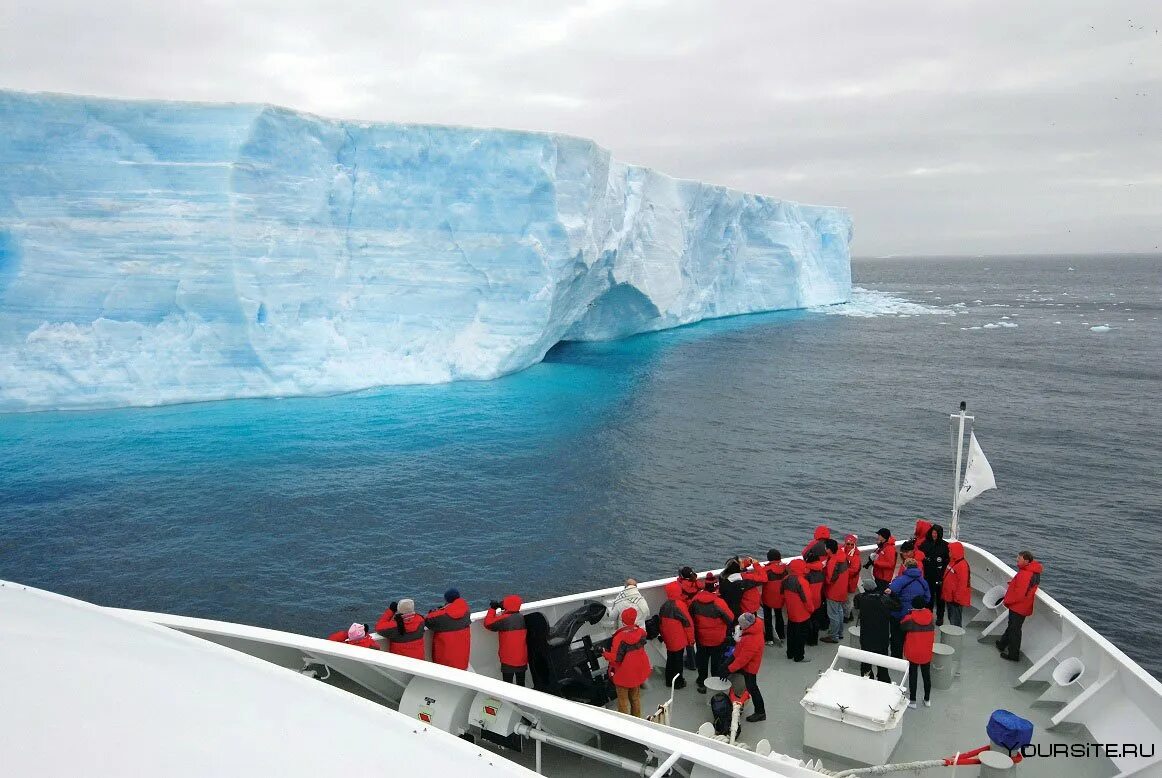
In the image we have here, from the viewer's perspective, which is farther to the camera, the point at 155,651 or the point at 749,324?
the point at 749,324

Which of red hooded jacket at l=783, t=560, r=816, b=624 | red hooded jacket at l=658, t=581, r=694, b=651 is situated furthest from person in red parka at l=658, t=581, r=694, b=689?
red hooded jacket at l=783, t=560, r=816, b=624

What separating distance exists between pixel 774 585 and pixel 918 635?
1.35m

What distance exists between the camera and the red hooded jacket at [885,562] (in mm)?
7562

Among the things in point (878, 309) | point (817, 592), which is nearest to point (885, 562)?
point (817, 592)

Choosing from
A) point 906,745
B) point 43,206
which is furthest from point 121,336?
point 906,745

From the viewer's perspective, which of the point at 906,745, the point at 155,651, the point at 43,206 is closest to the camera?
the point at 155,651

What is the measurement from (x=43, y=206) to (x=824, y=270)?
43.7m

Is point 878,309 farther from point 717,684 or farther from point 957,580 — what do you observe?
point 717,684

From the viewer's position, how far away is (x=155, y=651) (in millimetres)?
4113

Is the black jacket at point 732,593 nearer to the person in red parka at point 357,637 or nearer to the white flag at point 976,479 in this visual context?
the person in red parka at point 357,637

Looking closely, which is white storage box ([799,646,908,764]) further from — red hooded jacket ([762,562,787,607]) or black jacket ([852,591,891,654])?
red hooded jacket ([762,562,787,607])

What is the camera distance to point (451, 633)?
5.81 m

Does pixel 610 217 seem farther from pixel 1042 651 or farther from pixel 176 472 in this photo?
pixel 1042 651

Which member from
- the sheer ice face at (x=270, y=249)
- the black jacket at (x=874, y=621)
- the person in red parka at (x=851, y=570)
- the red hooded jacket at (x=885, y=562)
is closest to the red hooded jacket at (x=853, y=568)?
the person in red parka at (x=851, y=570)
